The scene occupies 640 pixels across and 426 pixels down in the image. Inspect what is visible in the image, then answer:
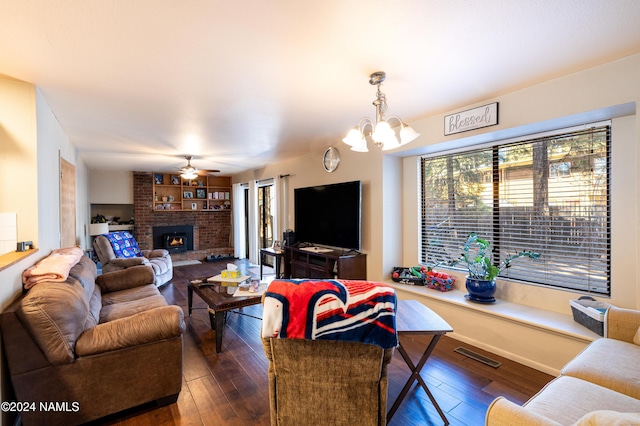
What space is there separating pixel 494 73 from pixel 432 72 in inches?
18.6

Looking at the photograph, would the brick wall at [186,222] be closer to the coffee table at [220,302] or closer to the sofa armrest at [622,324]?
the coffee table at [220,302]

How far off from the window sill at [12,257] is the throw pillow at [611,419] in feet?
8.64

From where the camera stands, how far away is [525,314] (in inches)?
100

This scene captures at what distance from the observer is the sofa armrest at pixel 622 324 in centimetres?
178

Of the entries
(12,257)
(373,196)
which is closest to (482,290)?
(373,196)

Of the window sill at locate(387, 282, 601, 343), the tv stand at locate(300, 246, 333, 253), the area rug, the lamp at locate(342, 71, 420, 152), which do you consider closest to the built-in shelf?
the area rug

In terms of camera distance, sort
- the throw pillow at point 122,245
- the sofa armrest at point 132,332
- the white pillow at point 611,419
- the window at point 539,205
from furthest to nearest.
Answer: the throw pillow at point 122,245 → the window at point 539,205 → the sofa armrest at point 132,332 → the white pillow at point 611,419

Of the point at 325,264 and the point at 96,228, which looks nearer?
the point at 325,264

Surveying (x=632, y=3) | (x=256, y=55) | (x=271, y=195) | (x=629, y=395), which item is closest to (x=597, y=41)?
(x=632, y=3)

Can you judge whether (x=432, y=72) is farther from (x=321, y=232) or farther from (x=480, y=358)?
(x=321, y=232)

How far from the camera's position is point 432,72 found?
2.13 m

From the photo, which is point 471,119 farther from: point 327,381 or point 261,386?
point 261,386

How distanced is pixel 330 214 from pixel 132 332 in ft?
9.57

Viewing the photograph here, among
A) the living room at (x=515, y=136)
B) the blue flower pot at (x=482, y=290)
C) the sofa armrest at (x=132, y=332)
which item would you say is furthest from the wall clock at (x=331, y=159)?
the sofa armrest at (x=132, y=332)
